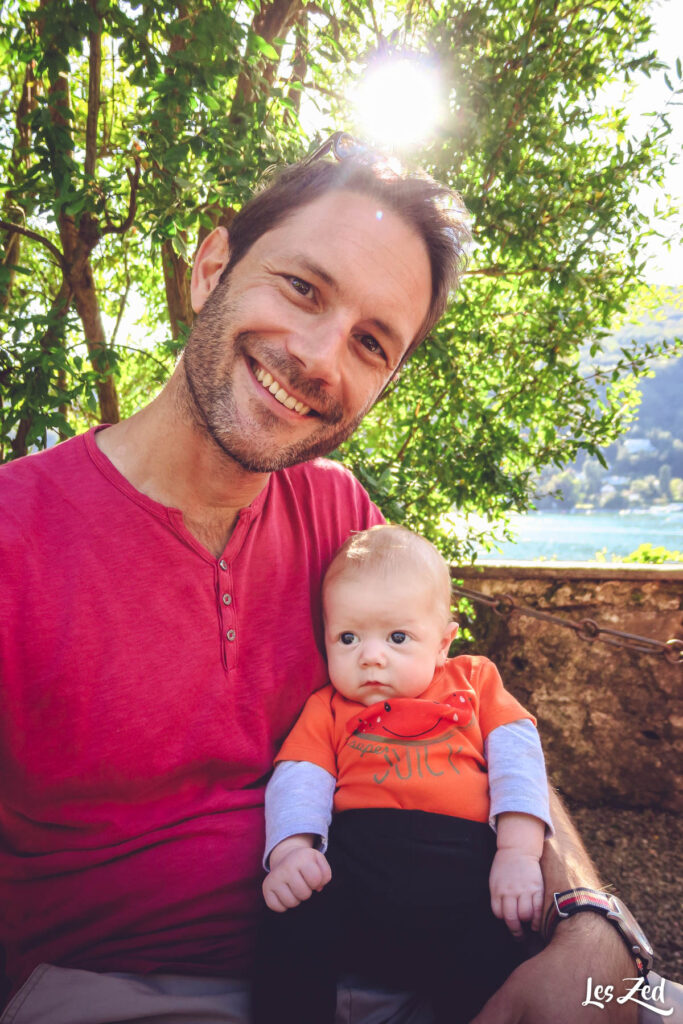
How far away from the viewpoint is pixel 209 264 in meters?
1.97

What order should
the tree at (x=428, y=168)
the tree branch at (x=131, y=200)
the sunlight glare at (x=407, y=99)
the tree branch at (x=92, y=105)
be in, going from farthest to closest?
the sunlight glare at (x=407, y=99)
the tree branch at (x=92, y=105)
the tree branch at (x=131, y=200)
the tree at (x=428, y=168)

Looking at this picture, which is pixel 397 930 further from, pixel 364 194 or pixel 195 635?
pixel 364 194

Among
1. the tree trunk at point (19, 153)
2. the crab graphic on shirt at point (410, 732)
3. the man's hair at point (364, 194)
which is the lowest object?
the crab graphic on shirt at point (410, 732)

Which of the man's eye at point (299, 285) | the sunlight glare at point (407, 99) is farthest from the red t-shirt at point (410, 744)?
the sunlight glare at point (407, 99)

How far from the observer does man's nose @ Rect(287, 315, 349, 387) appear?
1.66 meters

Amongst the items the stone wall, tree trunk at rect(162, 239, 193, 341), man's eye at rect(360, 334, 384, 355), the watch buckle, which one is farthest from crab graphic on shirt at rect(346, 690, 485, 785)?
tree trunk at rect(162, 239, 193, 341)

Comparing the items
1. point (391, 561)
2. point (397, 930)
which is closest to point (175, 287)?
point (391, 561)

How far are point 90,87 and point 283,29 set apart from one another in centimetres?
117

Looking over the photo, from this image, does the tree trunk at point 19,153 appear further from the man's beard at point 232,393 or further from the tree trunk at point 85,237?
the man's beard at point 232,393

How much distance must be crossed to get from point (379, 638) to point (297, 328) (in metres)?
0.85

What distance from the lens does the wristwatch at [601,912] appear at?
4.25 ft

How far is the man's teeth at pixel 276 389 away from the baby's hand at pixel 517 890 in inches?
46.8

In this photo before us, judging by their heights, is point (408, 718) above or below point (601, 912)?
above

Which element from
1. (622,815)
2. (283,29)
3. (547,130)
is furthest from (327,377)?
(622,815)
